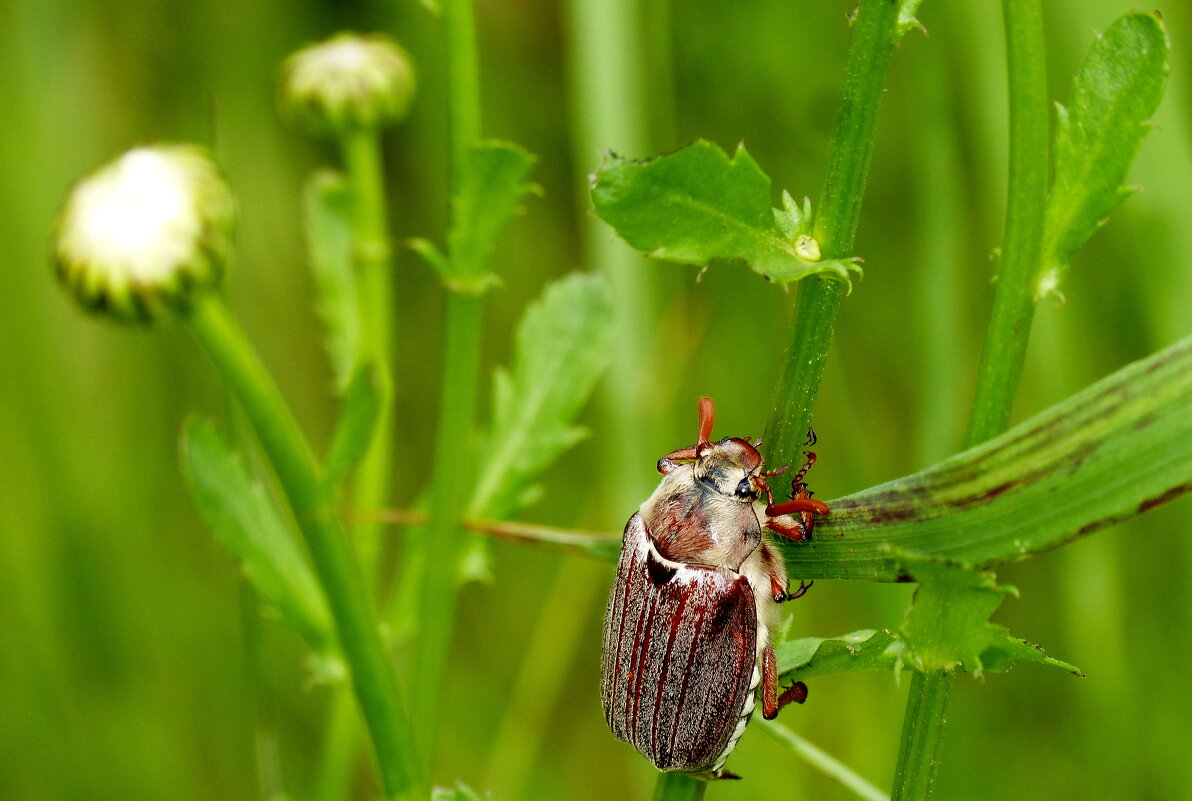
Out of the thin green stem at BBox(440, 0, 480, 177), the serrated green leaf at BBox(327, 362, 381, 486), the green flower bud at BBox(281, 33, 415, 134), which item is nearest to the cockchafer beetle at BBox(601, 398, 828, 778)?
the serrated green leaf at BBox(327, 362, 381, 486)

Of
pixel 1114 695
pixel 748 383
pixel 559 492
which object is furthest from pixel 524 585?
pixel 1114 695

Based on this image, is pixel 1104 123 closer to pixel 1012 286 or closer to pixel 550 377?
pixel 1012 286

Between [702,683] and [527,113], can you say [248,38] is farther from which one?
[702,683]

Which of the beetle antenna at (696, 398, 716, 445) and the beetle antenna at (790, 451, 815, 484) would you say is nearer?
the beetle antenna at (790, 451, 815, 484)

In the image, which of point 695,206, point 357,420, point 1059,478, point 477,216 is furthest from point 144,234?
point 1059,478

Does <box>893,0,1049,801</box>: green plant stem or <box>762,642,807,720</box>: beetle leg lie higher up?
<box>893,0,1049,801</box>: green plant stem

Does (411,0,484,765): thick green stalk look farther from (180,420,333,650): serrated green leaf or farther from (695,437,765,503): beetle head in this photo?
(695,437,765,503): beetle head
